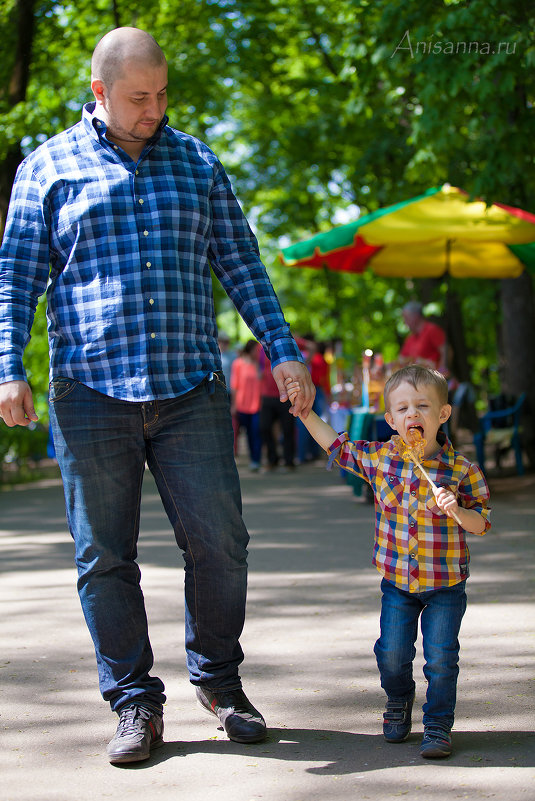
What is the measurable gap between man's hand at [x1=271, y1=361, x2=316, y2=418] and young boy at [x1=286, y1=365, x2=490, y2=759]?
2 centimetres

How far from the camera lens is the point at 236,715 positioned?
12.1 ft

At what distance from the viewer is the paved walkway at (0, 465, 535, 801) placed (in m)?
3.29

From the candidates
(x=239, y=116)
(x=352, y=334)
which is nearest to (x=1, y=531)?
(x=239, y=116)

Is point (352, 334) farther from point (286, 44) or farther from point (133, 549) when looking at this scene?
point (133, 549)

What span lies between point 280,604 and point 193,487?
2542 mm

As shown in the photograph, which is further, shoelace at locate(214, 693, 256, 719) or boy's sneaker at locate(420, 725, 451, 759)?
shoelace at locate(214, 693, 256, 719)

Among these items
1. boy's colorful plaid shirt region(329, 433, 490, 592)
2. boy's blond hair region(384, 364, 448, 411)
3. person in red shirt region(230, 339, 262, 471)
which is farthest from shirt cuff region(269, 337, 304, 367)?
person in red shirt region(230, 339, 262, 471)

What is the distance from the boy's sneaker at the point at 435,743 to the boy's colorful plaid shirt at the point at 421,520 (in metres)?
0.43

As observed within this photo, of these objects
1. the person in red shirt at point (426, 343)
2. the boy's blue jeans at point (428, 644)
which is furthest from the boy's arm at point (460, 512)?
the person in red shirt at point (426, 343)

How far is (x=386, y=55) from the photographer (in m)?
9.95

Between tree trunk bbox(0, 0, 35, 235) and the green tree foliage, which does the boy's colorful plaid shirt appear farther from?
tree trunk bbox(0, 0, 35, 235)

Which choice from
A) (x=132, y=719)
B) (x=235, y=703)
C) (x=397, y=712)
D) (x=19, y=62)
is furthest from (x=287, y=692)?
(x=19, y=62)

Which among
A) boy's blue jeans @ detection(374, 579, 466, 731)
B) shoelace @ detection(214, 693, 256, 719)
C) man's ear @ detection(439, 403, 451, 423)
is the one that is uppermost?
man's ear @ detection(439, 403, 451, 423)

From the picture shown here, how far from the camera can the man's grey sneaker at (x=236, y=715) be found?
12.0 feet
